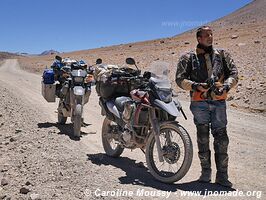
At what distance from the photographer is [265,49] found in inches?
961

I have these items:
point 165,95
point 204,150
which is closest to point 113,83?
point 165,95

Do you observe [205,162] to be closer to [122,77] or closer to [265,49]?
[122,77]

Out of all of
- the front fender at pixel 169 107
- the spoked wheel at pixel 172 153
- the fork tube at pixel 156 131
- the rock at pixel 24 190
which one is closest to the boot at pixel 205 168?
the spoked wheel at pixel 172 153

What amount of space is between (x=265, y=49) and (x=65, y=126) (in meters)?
16.4

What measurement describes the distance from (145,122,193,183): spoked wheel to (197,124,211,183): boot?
0.93 ft

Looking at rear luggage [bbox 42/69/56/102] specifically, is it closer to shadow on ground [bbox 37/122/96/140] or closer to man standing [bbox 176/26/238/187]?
shadow on ground [bbox 37/122/96/140]

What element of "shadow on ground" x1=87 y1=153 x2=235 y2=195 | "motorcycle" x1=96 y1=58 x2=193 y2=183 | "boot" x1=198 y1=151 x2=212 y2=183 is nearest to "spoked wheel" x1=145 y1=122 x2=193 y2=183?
"motorcycle" x1=96 y1=58 x2=193 y2=183

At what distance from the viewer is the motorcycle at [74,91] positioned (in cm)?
930

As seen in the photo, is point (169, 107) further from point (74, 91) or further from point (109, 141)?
point (74, 91)

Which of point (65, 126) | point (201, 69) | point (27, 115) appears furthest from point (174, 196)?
point (27, 115)

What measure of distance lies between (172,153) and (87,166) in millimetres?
1553

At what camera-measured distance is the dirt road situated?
593 cm

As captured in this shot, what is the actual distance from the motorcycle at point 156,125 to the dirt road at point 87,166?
0.87 ft

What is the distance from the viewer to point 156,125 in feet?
20.1
